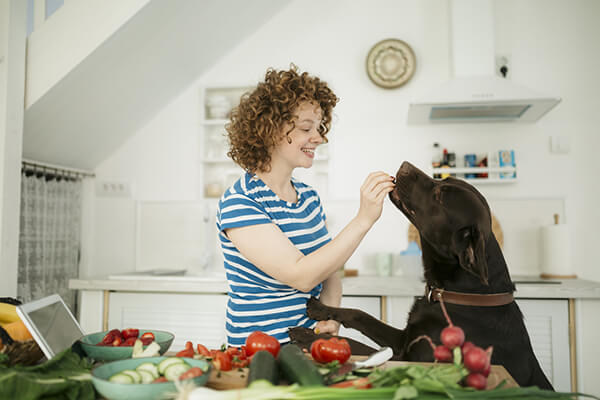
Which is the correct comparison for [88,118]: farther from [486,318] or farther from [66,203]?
[486,318]

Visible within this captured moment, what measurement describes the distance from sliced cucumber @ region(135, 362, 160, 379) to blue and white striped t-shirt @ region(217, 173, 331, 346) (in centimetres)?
45

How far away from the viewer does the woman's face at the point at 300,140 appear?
1369 millimetres

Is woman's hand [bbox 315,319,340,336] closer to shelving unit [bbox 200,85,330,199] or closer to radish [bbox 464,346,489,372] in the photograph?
radish [bbox 464,346,489,372]

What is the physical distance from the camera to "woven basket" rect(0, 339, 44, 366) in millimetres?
866

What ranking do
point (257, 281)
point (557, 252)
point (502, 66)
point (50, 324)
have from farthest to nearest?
point (502, 66) < point (557, 252) < point (257, 281) < point (50, 324)

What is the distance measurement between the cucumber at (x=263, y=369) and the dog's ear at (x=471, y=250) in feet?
1.94

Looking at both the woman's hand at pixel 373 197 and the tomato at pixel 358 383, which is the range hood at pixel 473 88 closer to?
the woman's hand at pixel 373 197

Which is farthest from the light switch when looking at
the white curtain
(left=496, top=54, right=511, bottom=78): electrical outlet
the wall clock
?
the white curtain

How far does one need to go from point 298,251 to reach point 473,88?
1876 millimetres

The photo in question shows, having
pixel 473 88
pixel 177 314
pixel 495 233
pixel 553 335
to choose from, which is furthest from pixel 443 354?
pixel 495 233

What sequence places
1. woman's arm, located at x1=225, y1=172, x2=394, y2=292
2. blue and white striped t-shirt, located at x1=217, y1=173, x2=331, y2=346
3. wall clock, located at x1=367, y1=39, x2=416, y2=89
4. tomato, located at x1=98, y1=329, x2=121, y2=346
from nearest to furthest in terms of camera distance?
tomato, located at x1=98, y1=329, x2=121, y2=346, woman's arm, located at x1=225, y1=172, x2=394, y2=292, blue and white striped t-shirt, located at x1=217, y1=173, x2=331, y2=346, wall clock, located at x1=367, y1=39, x2=416, y2=89

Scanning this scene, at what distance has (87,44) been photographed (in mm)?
2268

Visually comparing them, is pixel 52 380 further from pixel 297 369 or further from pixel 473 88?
pixel 473 88

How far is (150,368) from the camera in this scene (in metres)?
0.81
